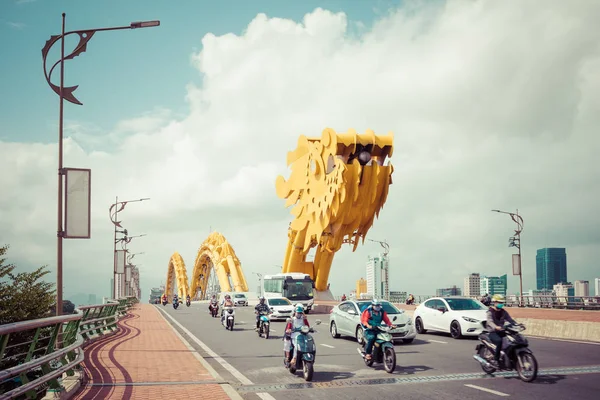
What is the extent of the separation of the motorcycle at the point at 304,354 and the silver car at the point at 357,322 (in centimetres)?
570

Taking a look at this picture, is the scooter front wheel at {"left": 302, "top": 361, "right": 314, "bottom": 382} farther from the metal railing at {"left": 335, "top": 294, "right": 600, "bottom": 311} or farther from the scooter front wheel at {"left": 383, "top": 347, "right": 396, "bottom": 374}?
the metal railing at {"left": 335, "top": 294, "right": 600, "bottom": 311}

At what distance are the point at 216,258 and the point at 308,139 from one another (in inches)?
1968

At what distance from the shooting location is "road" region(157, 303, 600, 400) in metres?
10.2

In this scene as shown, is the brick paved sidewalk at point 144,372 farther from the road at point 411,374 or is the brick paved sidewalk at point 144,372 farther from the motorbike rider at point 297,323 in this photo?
the motorbike rider at point 297,323

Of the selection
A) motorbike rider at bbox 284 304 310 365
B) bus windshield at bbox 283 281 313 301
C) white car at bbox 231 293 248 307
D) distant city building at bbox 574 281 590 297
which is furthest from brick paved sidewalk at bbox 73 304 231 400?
distant city building at bbox 574 281 590 297

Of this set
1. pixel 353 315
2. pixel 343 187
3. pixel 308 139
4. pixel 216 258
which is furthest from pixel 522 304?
pixel 216 258

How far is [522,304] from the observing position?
47844mm

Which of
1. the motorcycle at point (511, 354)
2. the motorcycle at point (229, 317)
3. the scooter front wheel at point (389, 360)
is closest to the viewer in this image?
the motorcycle at point (511, 354)

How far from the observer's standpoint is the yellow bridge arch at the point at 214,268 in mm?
93312

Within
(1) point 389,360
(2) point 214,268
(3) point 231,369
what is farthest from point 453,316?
(2) point 214,268

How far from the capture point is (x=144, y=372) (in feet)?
41.3

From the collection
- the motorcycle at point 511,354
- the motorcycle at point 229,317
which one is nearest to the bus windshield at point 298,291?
the motorcycle at point 229,317

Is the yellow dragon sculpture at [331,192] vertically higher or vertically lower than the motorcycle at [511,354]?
higher

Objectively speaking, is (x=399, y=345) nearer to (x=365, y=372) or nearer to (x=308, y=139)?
(x=365, y=372)
